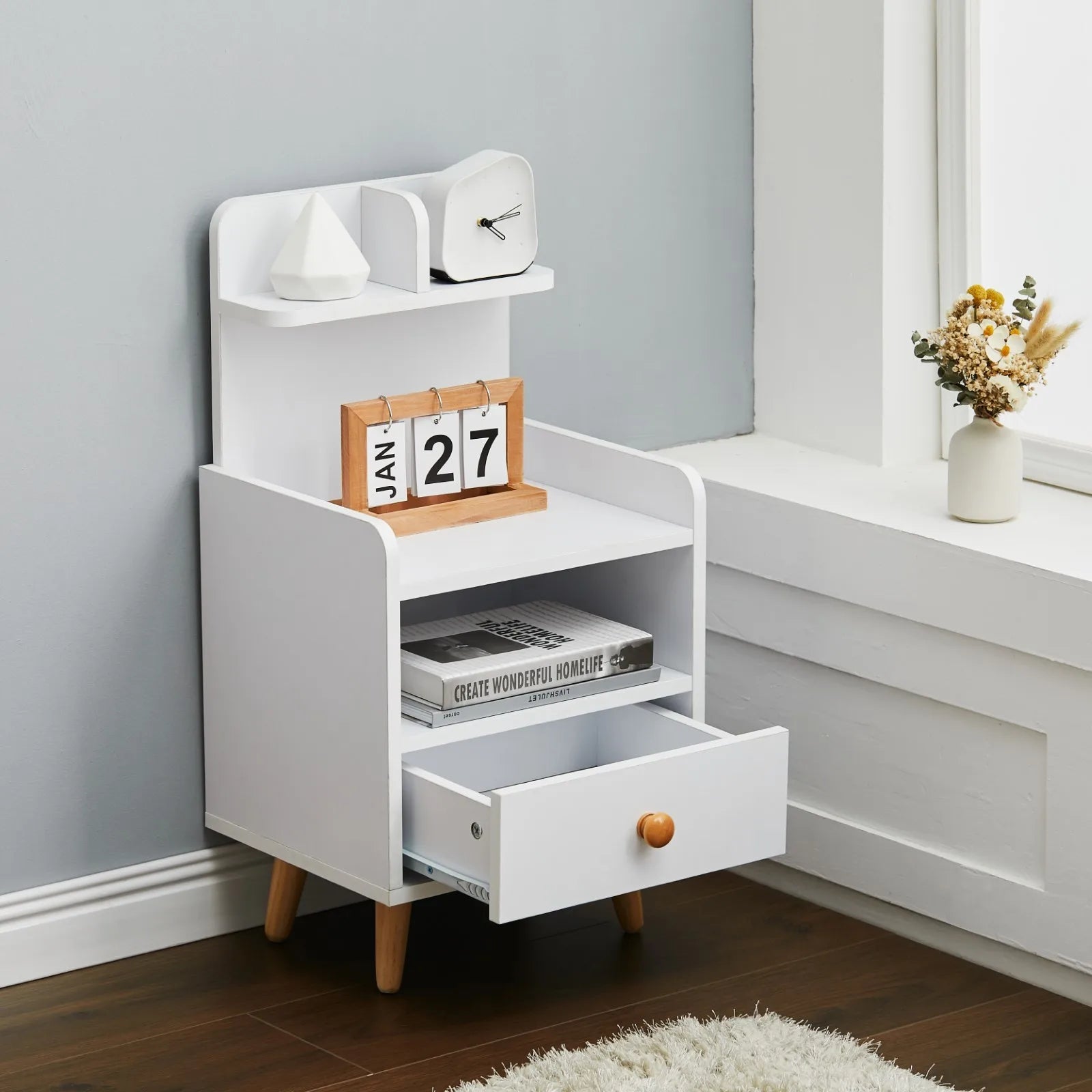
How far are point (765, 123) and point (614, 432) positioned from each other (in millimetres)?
470

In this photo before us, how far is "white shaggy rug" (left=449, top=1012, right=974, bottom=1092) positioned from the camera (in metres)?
1.90

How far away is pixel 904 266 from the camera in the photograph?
2.51m

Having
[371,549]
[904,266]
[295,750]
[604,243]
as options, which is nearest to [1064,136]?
[904,266]

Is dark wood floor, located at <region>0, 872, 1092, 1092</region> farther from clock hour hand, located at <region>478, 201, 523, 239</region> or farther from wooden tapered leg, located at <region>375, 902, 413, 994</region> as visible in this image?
clock hour hand, located at <region>478, 201, 523, 239</region>

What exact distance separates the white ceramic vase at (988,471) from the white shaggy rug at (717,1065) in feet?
2.10

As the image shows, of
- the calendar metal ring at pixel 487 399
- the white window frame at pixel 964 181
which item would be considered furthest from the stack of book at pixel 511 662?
the white window frame at pixel 964 181

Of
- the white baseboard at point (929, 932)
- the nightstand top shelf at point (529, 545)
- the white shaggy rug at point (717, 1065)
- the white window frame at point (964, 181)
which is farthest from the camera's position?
the white window frame at point (964, 181)

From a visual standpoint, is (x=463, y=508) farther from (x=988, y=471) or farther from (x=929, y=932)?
(x=929, y=932)

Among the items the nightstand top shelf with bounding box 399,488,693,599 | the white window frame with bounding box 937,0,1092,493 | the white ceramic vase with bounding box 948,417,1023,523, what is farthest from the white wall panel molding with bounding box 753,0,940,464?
the nightstand top shelf with bounding box 399,488,693,599

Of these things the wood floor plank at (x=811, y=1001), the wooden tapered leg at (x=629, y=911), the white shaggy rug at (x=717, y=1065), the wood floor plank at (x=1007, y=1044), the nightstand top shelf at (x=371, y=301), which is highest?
the nightstand top shelf at (x=371, y=301)

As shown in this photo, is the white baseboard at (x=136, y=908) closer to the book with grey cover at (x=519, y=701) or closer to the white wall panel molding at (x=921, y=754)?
the book with grey cover at (x=519, y=701)

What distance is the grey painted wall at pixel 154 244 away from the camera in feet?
6.75

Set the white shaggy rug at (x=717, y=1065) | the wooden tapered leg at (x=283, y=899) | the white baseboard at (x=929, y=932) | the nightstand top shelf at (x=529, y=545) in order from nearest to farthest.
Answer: the white shaggy rug at (x=717, y=1065) → the nightstand top shelf at (x=529, y=545) → the white baseboard at (x=929, y=932) → the wooden tapered leg at (x=283, y=899)

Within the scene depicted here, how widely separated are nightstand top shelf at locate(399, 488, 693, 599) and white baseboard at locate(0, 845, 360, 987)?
48cm
